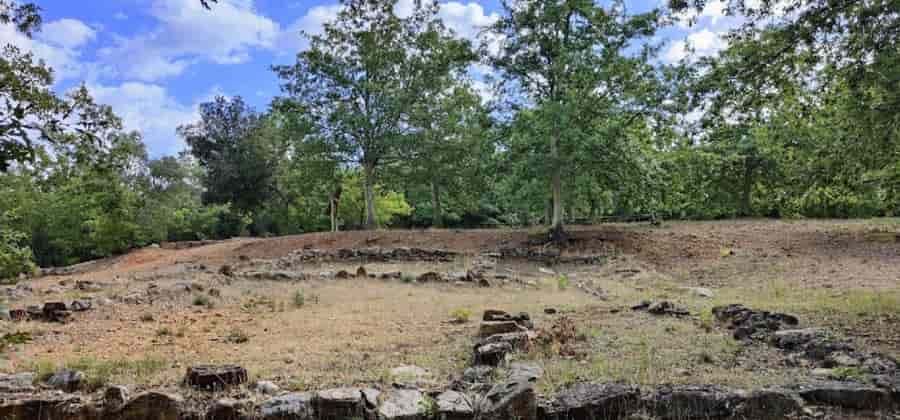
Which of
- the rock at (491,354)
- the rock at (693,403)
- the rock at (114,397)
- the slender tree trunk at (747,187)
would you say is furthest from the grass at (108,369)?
the slender tree trunk at (747,187)

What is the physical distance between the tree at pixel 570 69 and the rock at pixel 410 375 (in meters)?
9.74

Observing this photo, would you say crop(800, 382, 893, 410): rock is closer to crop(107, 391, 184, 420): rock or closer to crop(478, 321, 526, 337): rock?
crop(478, 321, 526, 337): rock

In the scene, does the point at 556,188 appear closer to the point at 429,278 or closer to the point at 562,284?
the point at 562,284

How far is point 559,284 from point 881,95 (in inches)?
235

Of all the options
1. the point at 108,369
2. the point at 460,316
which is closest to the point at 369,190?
the point at 460,316

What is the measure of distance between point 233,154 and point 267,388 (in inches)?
888

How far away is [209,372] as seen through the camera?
4148 millimetres

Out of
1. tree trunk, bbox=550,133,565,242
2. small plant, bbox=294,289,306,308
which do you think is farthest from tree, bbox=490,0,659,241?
small plant, bbox=294,289,306,308

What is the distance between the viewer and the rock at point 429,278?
11.1m

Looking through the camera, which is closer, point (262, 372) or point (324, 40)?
point (262, 372)

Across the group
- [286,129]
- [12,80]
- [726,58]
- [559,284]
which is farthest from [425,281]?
[286,129]

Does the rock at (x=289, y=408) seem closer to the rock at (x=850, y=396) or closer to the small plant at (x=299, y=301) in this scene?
the rock at (x=850, y=396)

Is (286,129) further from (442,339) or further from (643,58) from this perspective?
(442,339)

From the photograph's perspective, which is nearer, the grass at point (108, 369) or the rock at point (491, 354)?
the grass at point (108, 369)
